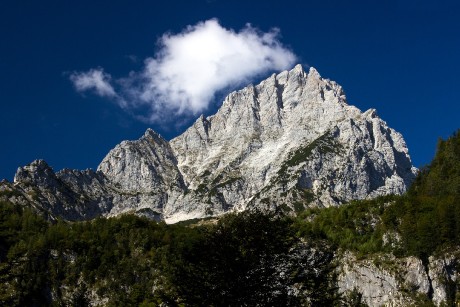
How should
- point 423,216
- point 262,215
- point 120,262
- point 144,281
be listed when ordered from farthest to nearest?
1. point 120,262
2. point 144,281
3. point 423,216
4. point 262,215

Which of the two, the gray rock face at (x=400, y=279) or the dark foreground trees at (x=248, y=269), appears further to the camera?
the gray rock face at (x=400, y=279)

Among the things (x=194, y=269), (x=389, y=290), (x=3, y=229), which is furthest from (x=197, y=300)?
(x=389, y=290)

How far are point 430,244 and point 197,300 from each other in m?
80.8

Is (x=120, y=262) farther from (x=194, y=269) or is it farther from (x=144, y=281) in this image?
(x=194, y=269)

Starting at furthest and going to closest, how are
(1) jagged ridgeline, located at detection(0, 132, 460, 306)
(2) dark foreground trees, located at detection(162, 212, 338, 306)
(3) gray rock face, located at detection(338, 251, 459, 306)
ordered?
(3) gray rock face, located at detection(338, 251, 459, 306)
(1) jagged ridgeline, located at detection(0, 132, 460, 306)
(2) dark foreground trees, located at detection(162, 212, 338, 306)

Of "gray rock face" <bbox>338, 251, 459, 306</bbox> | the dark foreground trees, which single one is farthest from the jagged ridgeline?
"gray rock face" <bbox>338, 251, 459, 306</bbox>

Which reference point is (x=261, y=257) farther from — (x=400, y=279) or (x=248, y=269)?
(x=400, y=279)

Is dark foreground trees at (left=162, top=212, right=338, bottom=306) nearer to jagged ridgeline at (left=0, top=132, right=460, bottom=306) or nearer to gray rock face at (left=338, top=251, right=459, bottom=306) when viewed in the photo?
jagged ridgeline at (left=0, top=132, right=460, bottom=306)

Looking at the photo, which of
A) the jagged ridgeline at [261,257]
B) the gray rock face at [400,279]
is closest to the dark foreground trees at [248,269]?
the jagged ridgeline at [261,257]

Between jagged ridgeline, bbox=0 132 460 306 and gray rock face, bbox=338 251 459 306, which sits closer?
jagged ridgeline, bbox=0 132 460 306

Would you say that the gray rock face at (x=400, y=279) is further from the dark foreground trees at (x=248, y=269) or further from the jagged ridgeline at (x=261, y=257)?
the dark foreground trees at (x=248, y=269)

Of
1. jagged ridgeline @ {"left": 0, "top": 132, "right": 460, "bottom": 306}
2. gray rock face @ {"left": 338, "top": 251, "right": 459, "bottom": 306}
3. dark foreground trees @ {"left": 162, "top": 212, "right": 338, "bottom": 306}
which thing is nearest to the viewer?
dark foreground trees @ {"left": 162, "top": 212, "right": 338, "bottom": 306}

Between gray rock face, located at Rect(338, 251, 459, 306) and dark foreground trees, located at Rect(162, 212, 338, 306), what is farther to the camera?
gray rock face, located at Rect(338, 251, 459, 306)

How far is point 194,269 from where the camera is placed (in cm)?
3195
